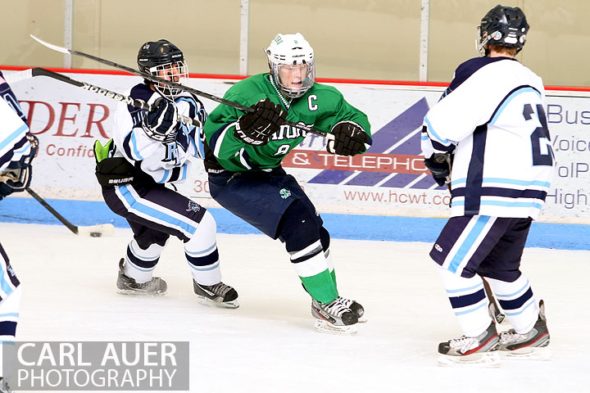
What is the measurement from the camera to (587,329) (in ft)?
A: 13.2

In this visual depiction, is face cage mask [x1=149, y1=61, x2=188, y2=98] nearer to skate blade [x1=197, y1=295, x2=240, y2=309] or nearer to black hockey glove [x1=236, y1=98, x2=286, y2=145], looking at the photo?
black hockey glove [x1=236, y1=98, x2=286, y2=145]

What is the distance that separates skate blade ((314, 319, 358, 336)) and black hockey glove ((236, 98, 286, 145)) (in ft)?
2.22

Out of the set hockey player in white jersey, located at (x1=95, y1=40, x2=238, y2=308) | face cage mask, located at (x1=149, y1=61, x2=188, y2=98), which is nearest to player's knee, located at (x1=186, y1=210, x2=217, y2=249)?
hockey player in white jersey, located at (x1=95, y1=40, x2=238, y2=308)

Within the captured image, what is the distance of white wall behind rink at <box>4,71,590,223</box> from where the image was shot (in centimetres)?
601

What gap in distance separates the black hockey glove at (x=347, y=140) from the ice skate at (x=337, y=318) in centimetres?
51

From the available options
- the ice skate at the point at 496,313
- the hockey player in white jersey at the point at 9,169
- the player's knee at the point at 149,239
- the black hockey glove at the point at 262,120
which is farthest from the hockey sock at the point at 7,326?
the ice skate at the point at 496,313

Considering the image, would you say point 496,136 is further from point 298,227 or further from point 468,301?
point 298,227

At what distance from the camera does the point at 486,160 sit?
3.34 m

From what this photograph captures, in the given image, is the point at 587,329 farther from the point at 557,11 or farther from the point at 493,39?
the point at 557,11

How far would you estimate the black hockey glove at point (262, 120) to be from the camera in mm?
3650

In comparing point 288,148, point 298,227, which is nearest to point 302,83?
point 288,148

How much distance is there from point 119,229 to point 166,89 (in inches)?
81.9

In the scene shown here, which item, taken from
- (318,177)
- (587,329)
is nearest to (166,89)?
(587,329)

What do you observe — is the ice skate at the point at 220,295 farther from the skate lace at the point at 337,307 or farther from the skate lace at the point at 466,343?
the skate lace at the point at 466,343
